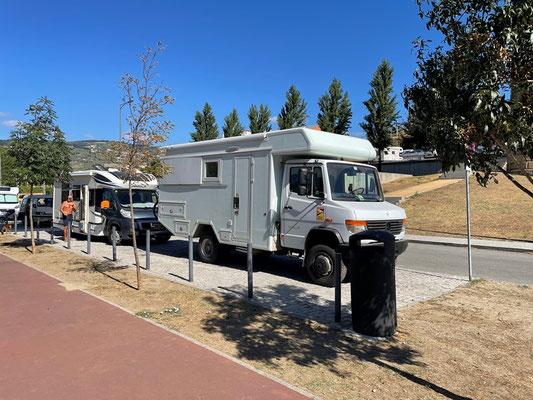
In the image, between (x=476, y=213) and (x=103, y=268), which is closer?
(x=103, y=268)

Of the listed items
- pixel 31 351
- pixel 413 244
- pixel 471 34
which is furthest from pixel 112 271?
pixel 413 244

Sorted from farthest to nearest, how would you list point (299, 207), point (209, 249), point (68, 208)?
point (68, 208), point (209, 249), point (299, 207)

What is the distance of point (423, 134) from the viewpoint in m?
3.54

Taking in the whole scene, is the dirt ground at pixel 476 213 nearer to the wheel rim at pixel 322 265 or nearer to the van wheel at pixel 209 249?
the van wheel at pixel 209 249

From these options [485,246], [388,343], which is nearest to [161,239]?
[388,343]

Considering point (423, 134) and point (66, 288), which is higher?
point (423, 134)

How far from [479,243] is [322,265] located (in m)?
9.60

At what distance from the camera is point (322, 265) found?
25.5 feet

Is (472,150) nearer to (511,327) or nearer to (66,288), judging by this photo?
(511,327)

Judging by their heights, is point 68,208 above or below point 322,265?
above

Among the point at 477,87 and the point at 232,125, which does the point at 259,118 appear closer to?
the point at 232,125

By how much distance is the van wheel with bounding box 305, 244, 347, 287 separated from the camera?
25.1 ft

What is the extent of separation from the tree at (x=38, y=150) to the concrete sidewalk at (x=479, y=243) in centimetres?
1320

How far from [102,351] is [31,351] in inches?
32.8
